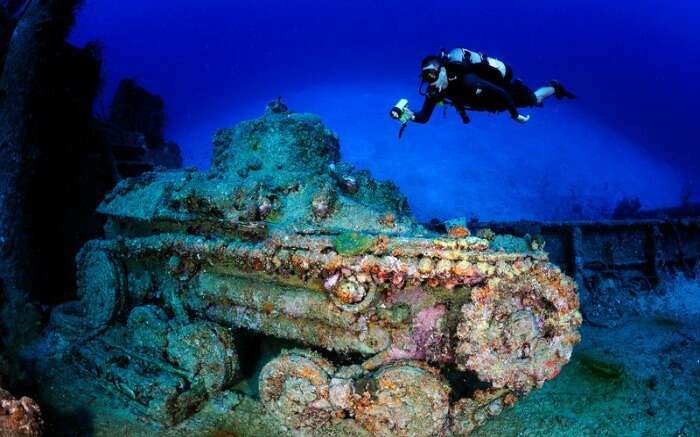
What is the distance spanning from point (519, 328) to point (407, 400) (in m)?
0.90

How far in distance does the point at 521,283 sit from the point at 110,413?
3.49 metres

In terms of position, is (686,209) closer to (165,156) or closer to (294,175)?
(294,175)

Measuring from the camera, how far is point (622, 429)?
3178 mm

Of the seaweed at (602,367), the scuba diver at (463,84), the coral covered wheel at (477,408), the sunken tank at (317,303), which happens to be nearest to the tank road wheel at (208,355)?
the sunken tank at (317,303)

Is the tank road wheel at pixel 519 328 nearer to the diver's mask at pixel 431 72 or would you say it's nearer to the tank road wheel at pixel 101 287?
the diver's mask at pixel 431 72

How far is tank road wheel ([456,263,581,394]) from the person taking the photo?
9.05 ft

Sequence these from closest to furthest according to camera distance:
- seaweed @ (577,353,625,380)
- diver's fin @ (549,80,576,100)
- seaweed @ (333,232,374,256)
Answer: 1. seaweed @ (333,232,374,256)
2. seaweed @ (577,353,625,380)
3. diver's fin @ (549,80,576,100)

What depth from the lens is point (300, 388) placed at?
118 inches

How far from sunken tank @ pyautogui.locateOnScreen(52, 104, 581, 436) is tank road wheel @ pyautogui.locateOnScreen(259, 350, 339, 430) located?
0.03ft

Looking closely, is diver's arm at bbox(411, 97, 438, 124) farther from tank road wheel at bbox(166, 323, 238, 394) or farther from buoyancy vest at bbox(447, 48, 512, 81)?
tank road wheel at bbox(166, 323, 238, 394)

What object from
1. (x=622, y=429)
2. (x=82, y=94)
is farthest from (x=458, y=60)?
(x=82, y=94)

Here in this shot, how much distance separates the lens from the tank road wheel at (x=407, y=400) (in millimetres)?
2783

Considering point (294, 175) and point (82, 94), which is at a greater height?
point (82, 94)

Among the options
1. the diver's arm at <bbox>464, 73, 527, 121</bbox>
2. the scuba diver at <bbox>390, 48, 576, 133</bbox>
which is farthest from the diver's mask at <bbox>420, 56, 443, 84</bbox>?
the diver's arm at <bbox>464, 73, 527, 121</bbox>
